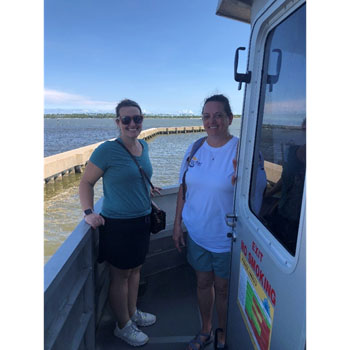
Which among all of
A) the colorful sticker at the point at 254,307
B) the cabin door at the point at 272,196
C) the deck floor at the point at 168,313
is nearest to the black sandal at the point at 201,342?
the deck floor at the point at 168,313

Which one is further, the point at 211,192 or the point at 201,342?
the point at 201,342

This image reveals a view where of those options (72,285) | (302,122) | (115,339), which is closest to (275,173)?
(302,122)

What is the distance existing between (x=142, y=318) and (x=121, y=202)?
3.98ft

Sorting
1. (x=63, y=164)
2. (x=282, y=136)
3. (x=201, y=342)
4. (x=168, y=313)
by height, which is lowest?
A: (x=168, y=313)

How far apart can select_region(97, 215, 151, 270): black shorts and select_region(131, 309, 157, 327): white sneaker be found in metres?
0.69

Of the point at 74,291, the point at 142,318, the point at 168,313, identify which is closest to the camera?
the point at 74,291

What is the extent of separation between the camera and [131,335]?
2.27 meters

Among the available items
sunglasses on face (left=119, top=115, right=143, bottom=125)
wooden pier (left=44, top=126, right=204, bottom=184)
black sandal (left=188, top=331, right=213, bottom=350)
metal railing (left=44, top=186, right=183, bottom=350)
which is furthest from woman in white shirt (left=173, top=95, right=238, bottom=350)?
wooden pier (left=44, top=126, right=204, bottom=184)

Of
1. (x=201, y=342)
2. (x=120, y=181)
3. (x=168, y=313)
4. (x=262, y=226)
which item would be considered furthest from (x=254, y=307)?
(x=168, y=313)

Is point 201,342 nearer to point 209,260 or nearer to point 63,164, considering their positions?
point 209,260

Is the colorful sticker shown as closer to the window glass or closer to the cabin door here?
the cabin door

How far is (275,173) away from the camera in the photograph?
1420mm
